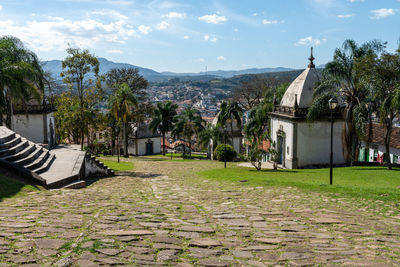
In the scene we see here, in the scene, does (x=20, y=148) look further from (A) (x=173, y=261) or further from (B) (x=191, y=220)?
(A) (x=173, y=261)

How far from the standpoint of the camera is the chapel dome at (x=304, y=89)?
22812 mm

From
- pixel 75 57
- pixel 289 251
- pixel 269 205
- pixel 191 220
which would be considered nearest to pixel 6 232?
pixel 191 220

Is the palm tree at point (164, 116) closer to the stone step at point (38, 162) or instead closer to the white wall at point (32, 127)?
the white wall at point (32, 127)

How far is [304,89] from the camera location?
75.5ft

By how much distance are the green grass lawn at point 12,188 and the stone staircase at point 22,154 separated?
150 cm

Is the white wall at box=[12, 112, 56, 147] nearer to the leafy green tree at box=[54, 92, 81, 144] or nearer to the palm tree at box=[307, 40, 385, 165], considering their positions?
the leafy green tree at box=[54, 92, 81, 144]

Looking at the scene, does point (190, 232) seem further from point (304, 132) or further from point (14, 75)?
point (304, 132)

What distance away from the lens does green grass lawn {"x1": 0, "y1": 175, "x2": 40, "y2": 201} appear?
877cm

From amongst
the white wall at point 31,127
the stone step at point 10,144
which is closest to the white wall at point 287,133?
the stone step at point 10,144

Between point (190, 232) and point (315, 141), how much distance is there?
60.3 ft

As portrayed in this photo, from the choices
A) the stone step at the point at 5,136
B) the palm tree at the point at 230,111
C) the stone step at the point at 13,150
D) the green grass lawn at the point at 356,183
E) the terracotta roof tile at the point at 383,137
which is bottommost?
the green grass lawn at the point at 356,183

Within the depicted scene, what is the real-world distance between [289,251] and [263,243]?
481mm

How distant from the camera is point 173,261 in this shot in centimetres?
454

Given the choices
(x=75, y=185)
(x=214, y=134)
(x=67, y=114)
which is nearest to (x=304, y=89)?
(x=214, y=134)
